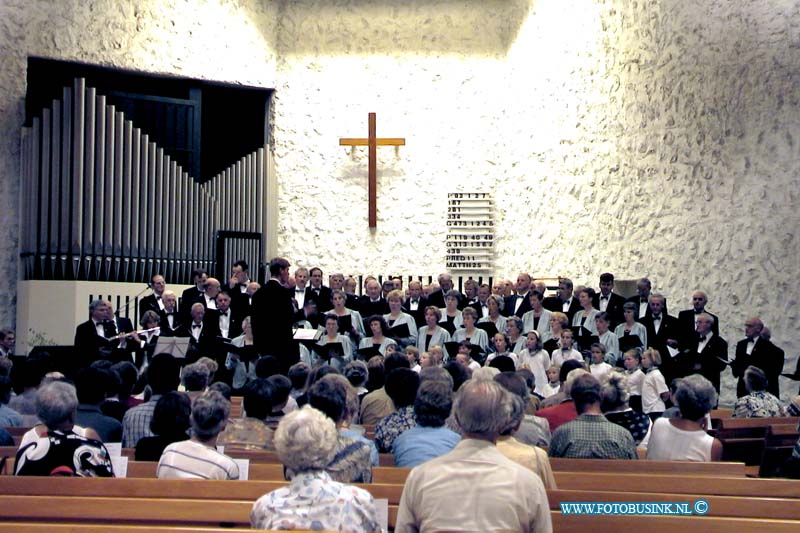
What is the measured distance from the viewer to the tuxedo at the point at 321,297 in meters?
11.2

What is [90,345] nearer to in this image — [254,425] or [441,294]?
[441,294]

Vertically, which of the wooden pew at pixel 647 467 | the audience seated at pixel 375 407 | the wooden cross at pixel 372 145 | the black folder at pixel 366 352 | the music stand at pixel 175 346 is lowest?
the wooden pew at pixel 647 467

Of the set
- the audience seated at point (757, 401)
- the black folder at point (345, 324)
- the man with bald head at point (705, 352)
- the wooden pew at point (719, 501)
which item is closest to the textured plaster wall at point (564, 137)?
the man with bald head at point (705, 352)

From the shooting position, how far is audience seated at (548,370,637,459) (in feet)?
15.4

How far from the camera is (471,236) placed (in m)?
15.0

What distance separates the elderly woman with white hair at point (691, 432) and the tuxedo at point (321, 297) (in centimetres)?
649

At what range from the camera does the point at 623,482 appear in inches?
149

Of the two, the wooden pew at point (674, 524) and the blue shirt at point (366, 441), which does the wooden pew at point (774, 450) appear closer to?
the blue shirt at point (366, 441)

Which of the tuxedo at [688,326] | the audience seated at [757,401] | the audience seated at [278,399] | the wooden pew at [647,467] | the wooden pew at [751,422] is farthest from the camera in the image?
the tuxedo at [688,326]

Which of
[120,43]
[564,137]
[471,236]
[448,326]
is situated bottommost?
[448,326]

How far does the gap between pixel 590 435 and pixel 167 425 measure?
1.72 metres

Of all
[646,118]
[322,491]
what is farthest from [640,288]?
[322,491]

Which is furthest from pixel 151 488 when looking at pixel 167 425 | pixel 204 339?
pixel 204 339

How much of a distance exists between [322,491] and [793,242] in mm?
8626
